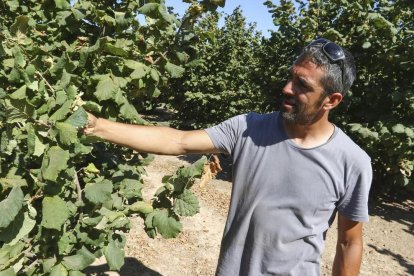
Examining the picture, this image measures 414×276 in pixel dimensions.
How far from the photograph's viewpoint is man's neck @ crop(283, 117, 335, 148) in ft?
6.86

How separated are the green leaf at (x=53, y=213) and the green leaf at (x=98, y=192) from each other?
0.25 meters

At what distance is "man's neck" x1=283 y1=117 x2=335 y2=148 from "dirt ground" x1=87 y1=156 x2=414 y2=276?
10.6 ft

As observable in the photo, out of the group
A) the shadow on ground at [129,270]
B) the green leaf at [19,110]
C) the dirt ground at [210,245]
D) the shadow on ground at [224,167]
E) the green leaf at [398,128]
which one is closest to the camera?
the green leaf at [19,110]

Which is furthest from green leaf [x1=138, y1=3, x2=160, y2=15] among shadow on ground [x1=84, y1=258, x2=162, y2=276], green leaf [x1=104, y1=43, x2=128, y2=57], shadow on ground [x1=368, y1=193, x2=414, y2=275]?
shadow on ground [x1=368, y1=193, x2=414, y2=275]

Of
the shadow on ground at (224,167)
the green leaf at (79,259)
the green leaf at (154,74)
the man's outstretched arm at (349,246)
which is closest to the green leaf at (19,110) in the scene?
the green leaf at (79,259)

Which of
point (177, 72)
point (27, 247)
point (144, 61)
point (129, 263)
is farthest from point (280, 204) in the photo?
point (129, 263)

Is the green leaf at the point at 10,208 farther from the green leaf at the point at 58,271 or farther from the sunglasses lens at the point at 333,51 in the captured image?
the sunglasses lens at the point at 333,51

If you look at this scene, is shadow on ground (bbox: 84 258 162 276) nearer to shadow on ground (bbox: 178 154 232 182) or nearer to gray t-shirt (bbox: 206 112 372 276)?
gray t-shirt (bbox: 206 112 372 276)

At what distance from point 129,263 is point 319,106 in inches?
147

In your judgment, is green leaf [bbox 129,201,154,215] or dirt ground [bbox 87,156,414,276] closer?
green leaf [bbox 129,201,154,215]

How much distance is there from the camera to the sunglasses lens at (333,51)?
199 centimetres

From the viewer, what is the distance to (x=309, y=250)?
2105 millimetres

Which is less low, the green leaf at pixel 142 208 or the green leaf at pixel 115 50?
the green leaf at pixel 115 50

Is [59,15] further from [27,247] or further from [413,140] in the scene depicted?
[413,140]
